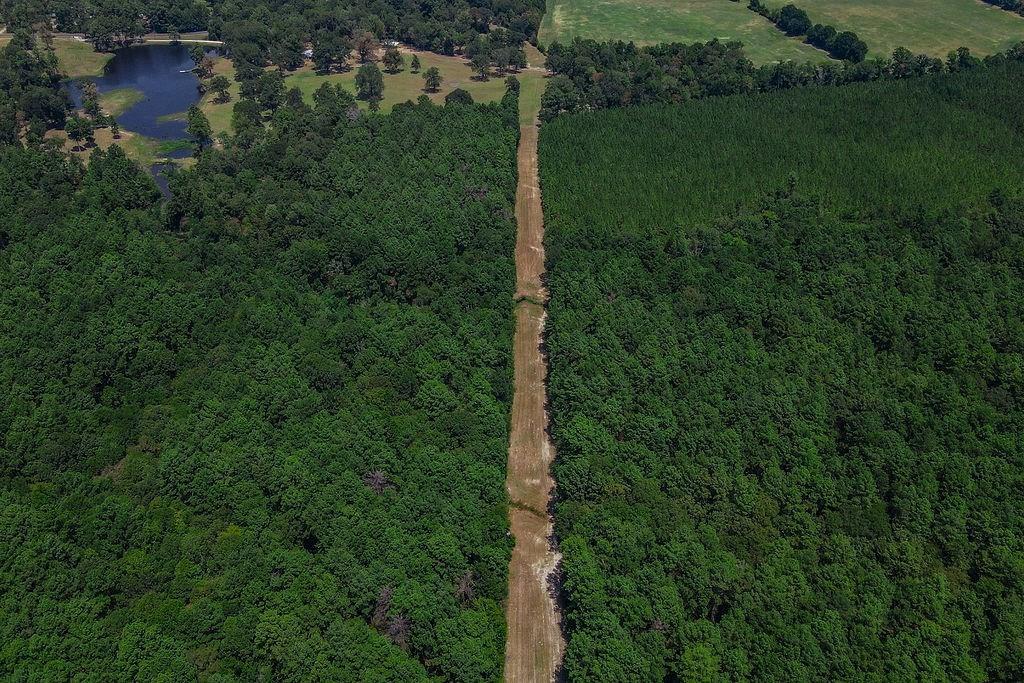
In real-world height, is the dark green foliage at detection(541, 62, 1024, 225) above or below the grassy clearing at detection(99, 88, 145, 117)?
above

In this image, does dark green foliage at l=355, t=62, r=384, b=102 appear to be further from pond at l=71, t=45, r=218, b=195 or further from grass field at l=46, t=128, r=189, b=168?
grass field at l=46, t=128, r=189, b=168

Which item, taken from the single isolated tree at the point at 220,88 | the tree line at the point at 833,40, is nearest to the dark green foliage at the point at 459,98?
the single isolated tree at the point at 220,88

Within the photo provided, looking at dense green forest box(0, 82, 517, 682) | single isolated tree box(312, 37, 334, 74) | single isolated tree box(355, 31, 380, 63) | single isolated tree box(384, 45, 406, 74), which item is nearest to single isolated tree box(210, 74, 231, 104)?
single isolated tree box(312, 37, 334, 74)

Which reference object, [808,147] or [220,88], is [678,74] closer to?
[808,147]

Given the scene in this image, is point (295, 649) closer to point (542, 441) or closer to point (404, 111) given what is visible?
point (542, 441)

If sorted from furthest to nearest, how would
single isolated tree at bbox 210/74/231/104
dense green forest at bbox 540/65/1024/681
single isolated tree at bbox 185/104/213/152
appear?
1. single isolated tree at bbox 210/74/231/104
2. single isolated tree at bbox 185/104/213/152
3. dense green forest at bbox 540/65/1024/681

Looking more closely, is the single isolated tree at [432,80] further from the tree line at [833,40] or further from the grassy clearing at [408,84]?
the tree line at [833,40]

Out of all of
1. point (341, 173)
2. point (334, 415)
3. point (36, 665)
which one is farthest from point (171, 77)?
point (36, 665)
